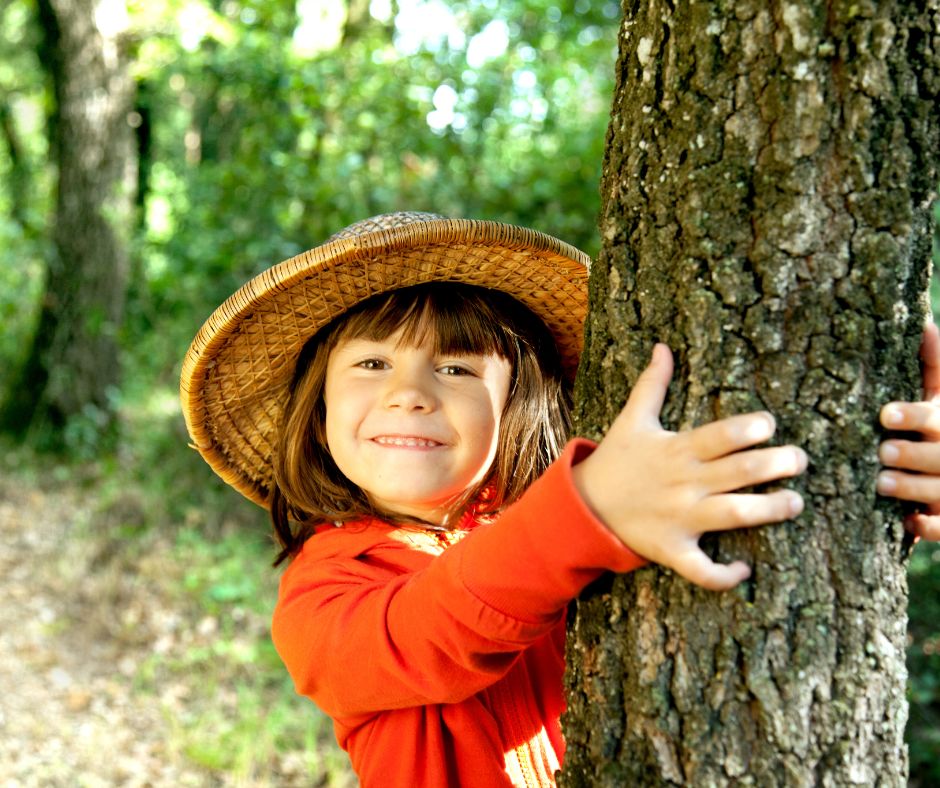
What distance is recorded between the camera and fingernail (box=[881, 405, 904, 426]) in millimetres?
1180

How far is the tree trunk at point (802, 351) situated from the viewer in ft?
3.84

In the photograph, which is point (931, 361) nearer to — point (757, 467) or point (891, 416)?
point (891, 416)

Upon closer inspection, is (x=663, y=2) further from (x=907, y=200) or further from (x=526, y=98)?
(x=526, y=98)

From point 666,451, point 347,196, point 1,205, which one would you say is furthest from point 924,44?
point 1,205

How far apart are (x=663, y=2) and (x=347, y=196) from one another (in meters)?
4.69

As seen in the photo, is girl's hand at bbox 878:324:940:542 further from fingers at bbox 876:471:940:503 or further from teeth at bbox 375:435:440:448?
teeth at bbox 375:435:440:448

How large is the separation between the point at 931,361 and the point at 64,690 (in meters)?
4.57

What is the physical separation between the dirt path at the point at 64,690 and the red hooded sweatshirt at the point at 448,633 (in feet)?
9.13

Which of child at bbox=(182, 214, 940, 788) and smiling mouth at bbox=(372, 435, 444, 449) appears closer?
child at bbox=(182, 214, 940, 788)

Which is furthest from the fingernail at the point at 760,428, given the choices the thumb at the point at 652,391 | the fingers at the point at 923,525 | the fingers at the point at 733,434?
the fingers at the point at 923,525

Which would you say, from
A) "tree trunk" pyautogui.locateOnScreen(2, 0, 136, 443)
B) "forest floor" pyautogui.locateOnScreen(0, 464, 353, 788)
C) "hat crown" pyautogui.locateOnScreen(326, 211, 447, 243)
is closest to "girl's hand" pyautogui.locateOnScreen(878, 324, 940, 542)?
"hat crown" pyautogui.locateOnScreen(326, 211, 447, 243)

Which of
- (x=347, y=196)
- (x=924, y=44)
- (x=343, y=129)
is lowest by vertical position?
(x=347, y=196)

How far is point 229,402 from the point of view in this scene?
218 centimetres

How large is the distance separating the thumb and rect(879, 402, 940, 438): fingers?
0.27m
